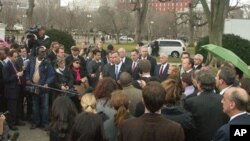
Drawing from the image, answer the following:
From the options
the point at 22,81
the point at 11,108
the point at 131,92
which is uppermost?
the point at 131,92

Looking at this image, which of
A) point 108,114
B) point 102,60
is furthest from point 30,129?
point 108,114

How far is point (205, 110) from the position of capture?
→ 19.2ft

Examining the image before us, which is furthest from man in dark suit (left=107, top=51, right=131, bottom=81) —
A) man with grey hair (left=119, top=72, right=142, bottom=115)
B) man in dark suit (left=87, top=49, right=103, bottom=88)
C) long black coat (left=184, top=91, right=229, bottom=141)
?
long black coat (left=184, top=91, right=229, bottom=141)

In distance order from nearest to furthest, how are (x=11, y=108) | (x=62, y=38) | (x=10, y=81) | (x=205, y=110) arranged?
(x=205, y=110)
(x=10, y=81)
(x=11, y=108)
(x=62, y=38)

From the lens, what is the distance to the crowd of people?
15.4 feet

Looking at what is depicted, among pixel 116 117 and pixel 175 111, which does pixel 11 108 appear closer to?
pixel 116 117

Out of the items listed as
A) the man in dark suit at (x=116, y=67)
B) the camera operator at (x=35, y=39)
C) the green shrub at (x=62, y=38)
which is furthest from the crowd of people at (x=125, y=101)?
the green shrub at (x=62, y=38)

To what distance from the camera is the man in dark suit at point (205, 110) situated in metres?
5.86

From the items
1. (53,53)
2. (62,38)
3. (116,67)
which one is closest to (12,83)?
(53,53)

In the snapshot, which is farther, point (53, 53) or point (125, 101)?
point (53, 53)

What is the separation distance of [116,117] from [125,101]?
0.73ft

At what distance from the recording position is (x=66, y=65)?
11.0m

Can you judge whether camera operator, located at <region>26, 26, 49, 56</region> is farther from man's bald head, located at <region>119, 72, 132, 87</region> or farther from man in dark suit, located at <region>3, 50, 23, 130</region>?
man's bald head, located at <region>119, 72, 132, 87</region>

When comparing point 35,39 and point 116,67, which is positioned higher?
point 35,39
